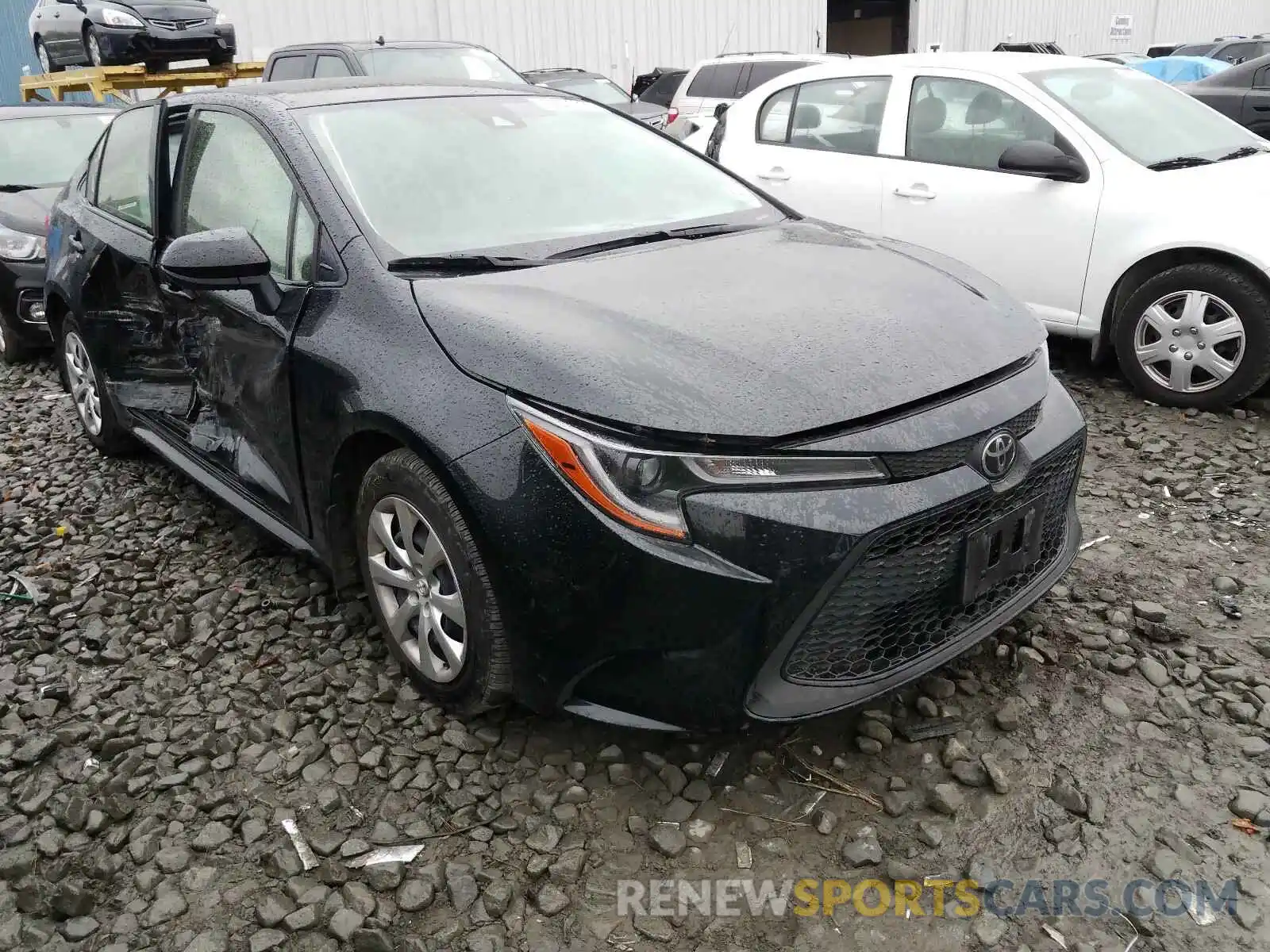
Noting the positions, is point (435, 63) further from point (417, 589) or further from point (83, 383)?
point (417, 589)

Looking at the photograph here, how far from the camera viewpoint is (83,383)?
4617mm

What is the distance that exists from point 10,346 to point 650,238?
5.25 meters

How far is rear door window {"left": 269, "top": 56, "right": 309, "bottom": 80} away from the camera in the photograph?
9.48 m

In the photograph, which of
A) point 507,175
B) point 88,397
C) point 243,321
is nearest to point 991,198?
point 507,175

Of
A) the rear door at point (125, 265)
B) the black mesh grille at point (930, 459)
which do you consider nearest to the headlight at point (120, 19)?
the rear door at point (125, 265)

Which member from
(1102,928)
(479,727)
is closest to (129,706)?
(479,727)

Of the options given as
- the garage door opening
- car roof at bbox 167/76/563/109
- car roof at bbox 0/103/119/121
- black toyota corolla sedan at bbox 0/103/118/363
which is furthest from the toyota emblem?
the garage door opening

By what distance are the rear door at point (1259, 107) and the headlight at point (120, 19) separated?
11.2 metres

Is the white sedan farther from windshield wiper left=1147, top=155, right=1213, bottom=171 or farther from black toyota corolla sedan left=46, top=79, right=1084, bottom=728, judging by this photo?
black toyota corolla sedan left=46, top=79, right=1084, bottom=728

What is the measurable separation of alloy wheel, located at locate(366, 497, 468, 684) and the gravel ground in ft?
0.64

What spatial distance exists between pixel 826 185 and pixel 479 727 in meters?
4.18

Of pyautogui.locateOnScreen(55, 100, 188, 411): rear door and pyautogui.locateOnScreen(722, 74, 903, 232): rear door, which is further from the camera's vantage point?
pyautogui.locateOnScreen(722, 74, 903, 232): rear door

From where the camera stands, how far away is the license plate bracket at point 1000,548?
7.31 ft

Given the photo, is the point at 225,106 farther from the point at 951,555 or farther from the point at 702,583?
the point at 951,555
